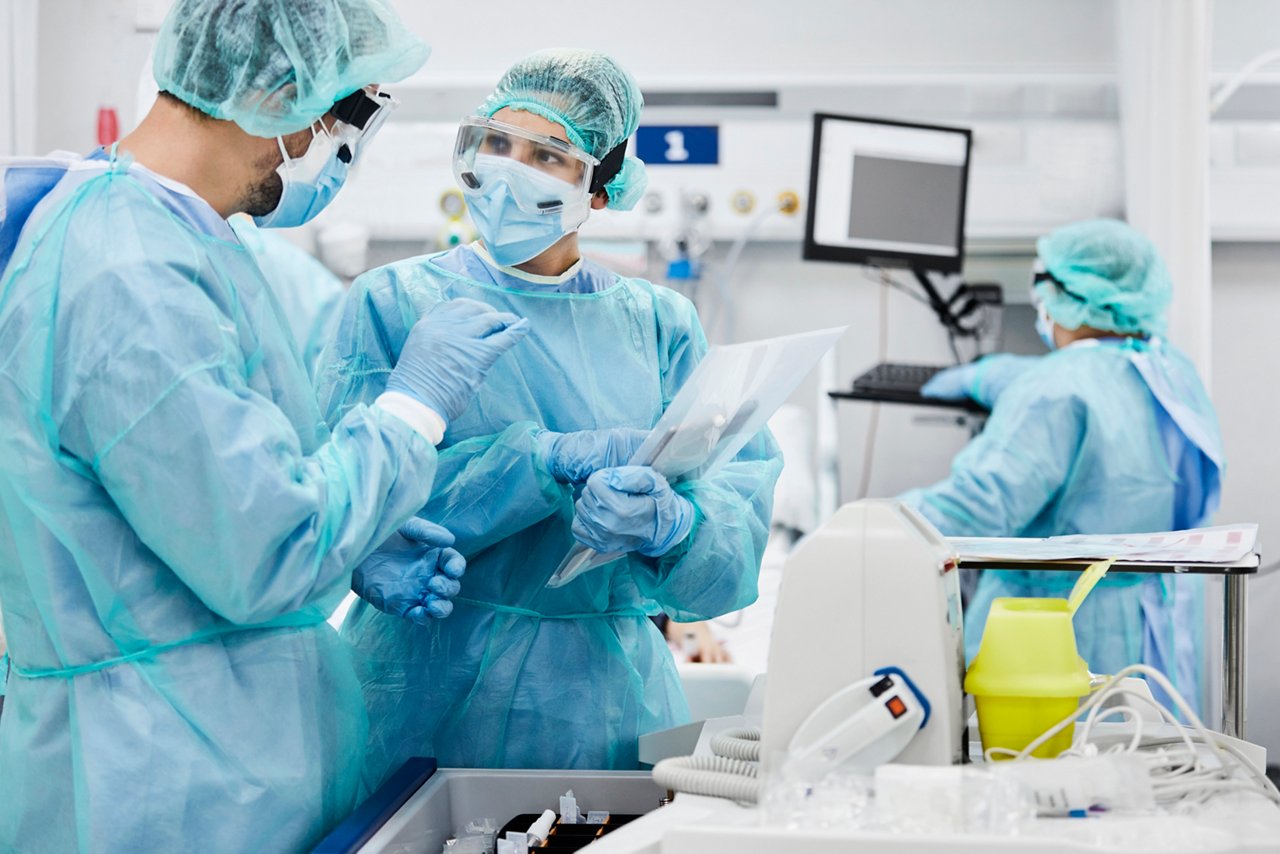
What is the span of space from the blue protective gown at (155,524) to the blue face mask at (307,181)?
0.12 meters

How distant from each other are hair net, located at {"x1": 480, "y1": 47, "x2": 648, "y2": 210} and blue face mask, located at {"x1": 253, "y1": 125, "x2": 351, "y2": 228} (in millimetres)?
291

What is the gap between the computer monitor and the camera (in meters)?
3.23

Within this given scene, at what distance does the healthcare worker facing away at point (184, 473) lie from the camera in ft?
3.68

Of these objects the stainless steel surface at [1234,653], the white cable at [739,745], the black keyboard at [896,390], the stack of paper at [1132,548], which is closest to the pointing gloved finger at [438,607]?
the white cable at [739,745]

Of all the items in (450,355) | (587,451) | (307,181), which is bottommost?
(587,451)

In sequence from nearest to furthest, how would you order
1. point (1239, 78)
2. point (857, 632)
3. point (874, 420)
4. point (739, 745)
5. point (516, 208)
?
point (857, 632)
point (739, 745)
point (516, 208)
point (1239, 78)
point (874, 420)

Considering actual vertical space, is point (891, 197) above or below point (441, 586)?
above

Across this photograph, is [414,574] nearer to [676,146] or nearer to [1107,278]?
[1107,278]

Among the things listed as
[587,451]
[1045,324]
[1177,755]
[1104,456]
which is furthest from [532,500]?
[1045,324]

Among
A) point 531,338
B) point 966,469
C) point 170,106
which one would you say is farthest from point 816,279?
point 170,106

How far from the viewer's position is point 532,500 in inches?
58.9

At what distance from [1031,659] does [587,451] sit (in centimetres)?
57

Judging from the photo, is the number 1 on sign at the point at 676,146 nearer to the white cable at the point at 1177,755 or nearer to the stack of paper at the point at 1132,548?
the stack of paper at the point at 1132,548

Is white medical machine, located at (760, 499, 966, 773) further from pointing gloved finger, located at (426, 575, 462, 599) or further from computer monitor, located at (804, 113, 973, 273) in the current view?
computer monitor, located at (804, 113, 973, 273)
